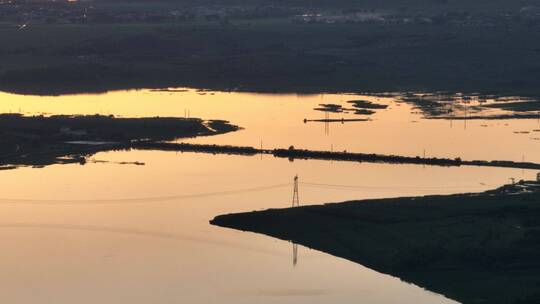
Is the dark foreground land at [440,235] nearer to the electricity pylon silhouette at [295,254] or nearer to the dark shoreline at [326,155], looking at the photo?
the electricity pylon silhouette at [295,254]

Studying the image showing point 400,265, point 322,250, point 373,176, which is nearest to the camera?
point 400,265

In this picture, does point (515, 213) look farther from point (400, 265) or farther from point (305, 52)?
point (305, 52)

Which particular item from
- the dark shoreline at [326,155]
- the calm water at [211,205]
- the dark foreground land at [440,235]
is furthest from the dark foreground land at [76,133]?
the dark foreground land at [440,235]

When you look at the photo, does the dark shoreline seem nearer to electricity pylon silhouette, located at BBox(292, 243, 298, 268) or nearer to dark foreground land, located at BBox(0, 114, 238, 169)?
dark foreground land, located at BBox(0, 114, 238, 169)

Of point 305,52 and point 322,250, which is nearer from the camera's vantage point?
point 322,250

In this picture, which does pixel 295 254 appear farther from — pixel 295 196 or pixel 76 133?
pixel 76 133

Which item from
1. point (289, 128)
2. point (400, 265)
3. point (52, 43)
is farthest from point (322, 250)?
point (52, 43)

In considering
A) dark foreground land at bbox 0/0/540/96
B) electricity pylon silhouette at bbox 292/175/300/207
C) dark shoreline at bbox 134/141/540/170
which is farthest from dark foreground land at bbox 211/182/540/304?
dark foreground land at bbox 0/0/540/96

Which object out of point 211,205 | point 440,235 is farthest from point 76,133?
point 440,235
